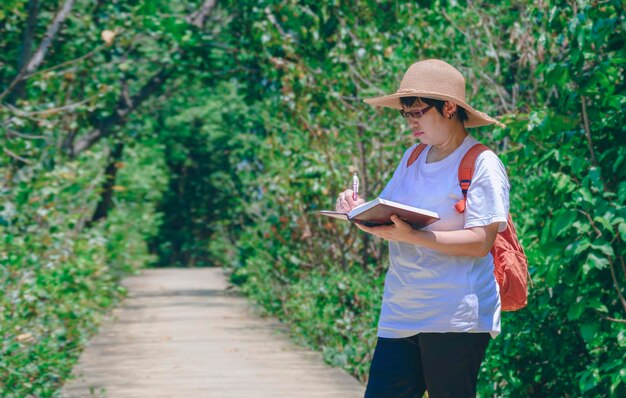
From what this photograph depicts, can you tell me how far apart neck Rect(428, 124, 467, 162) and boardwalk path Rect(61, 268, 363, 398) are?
14.5 feet

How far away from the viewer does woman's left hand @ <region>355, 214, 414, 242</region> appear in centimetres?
411

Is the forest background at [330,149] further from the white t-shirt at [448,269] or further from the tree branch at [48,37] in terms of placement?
the white t-shirt at [448,269]

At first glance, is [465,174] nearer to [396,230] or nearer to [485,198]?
[485,198]

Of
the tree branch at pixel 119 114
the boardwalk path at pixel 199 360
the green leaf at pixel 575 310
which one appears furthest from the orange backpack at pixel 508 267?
the tree branch at pixel 119 114

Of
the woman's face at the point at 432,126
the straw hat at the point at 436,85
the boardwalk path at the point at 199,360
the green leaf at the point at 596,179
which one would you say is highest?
the straw hat at the point at 436,85

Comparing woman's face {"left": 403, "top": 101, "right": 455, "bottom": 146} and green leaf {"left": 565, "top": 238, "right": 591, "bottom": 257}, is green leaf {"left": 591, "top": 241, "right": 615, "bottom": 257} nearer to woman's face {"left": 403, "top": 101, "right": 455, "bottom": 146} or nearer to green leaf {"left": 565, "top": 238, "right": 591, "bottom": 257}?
green leaf {"left": 565, "top": 238, "right": 591, "bottom": 257}

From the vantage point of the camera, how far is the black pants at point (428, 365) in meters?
4.18

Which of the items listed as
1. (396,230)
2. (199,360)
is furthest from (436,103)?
(199,360)

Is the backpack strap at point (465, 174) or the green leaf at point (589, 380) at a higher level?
the backpack strap at point (465, 174)

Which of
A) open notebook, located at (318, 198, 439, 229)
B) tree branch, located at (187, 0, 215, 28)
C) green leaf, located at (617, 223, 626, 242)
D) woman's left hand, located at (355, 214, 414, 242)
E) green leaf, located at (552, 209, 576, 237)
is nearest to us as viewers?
open notebook, located at (318, 198, 439, 229)

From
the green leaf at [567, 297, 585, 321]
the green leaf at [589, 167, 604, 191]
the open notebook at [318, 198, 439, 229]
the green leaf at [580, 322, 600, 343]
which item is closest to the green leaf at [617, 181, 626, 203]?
the green leaf at [589, 167, 604, 191]

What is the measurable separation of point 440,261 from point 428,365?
1.19ft

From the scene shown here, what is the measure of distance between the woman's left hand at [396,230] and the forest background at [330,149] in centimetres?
197

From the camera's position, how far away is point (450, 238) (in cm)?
411
